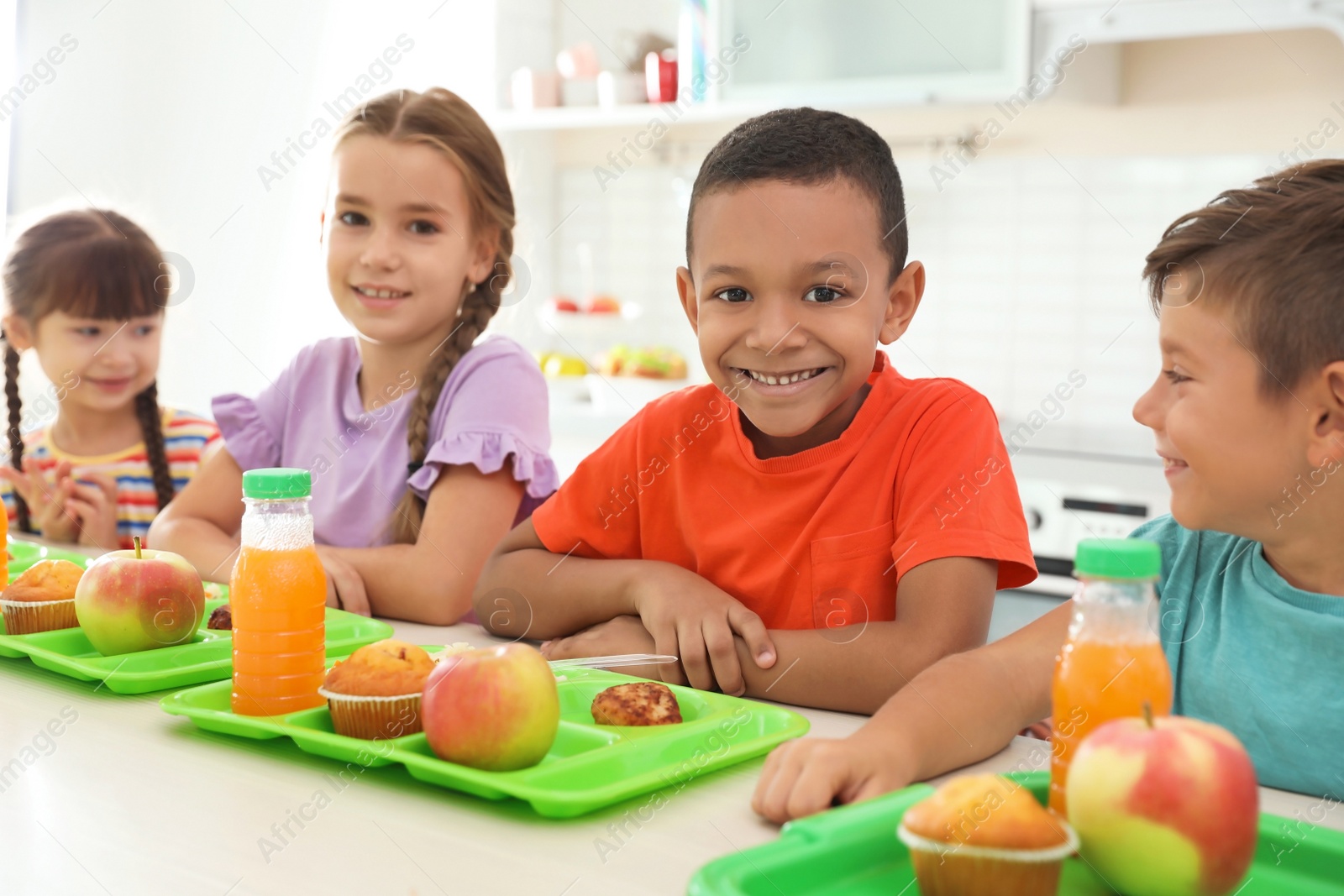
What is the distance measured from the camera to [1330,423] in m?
0.92

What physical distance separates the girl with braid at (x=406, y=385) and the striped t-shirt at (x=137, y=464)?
1.25 feet

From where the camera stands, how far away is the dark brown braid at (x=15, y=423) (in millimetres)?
1924

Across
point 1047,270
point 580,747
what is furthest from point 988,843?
point 1047,270

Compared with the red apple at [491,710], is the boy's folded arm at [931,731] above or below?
below

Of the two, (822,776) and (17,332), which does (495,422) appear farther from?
(17,332)

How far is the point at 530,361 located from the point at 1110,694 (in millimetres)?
1139

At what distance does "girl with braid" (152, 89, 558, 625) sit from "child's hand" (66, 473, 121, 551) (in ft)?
0.96

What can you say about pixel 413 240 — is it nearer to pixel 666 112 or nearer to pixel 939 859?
pixel 939 859

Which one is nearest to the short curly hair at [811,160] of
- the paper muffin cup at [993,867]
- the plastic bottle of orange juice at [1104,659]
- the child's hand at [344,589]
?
the child's hand at [344,589]

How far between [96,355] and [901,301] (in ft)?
4.48


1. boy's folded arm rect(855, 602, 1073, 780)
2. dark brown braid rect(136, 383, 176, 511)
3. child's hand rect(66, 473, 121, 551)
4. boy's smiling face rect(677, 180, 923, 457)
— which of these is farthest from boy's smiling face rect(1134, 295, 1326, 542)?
dark brown braid rect(136, 383, 176, 511)

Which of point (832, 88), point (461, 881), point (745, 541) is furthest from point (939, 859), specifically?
point (832, 88)

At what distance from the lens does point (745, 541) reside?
4.23 ft

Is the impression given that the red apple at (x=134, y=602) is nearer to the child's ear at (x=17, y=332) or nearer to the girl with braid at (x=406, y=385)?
the girl with braid at (x=406, y=385)
